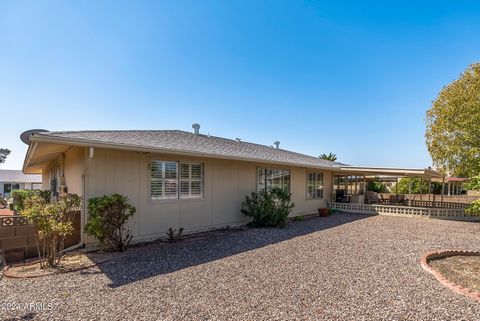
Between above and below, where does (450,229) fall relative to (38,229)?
below

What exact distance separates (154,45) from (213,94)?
428 cm

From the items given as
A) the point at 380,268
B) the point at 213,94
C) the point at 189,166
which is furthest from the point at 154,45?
the point at 380,268

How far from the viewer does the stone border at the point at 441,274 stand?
12.7 ft

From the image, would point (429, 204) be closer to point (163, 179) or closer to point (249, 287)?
point (163, 179)

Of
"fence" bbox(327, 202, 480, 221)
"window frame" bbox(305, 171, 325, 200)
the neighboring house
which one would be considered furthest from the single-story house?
the neighboring house

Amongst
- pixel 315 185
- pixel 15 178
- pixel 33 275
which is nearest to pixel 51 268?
pixel 33 275

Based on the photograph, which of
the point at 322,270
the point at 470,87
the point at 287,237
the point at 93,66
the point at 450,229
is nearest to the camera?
the point at 322,270

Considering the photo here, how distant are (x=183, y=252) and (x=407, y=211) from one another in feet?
41.3

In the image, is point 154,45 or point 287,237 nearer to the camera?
point 287,237

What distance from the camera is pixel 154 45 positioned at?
1055 cm

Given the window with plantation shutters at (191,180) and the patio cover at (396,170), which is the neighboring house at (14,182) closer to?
the window with plantation shutters at (191,180)

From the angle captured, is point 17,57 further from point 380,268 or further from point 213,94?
point 380,268

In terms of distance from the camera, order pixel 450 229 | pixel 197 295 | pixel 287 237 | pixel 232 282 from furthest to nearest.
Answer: pixel 450 229, pixel 287 237, pixel 232 282, pixel 197 295

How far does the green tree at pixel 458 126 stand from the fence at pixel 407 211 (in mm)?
1980
